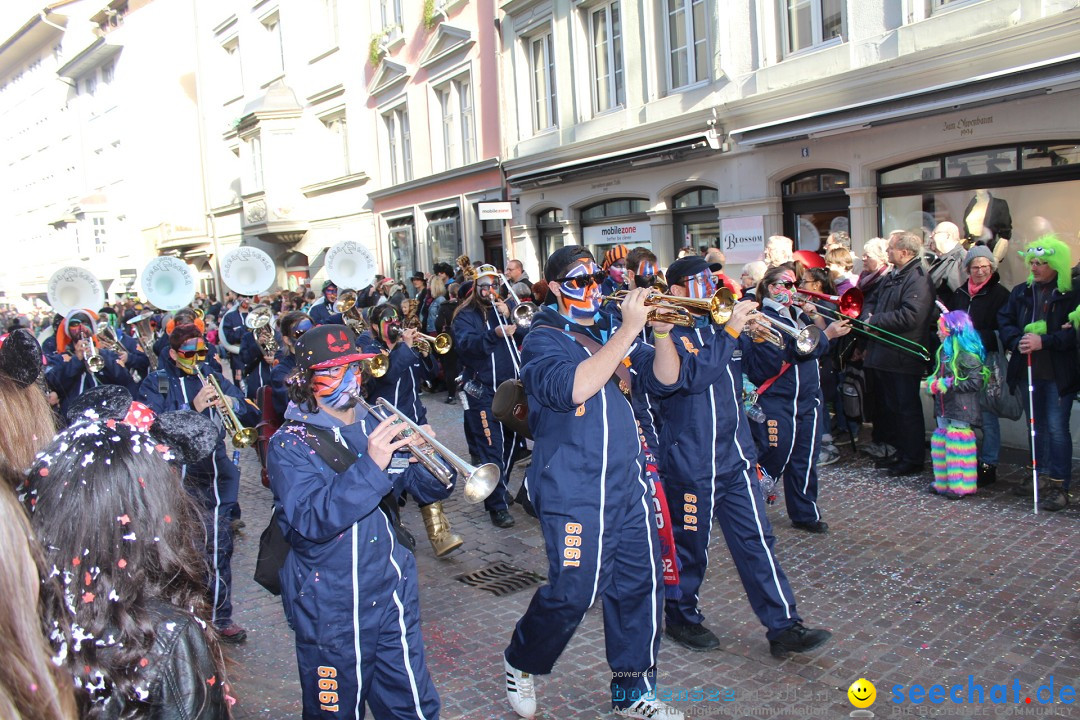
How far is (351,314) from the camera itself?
29.7 ft

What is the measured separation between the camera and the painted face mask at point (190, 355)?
627 cm

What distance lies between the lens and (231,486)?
556 cm

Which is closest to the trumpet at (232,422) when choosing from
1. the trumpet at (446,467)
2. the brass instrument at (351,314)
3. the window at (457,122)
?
the brass instrument at (351,314)

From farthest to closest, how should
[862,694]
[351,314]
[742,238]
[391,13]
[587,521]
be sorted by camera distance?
[391,13], [742,238], [351,314], [862,694], [587,521]

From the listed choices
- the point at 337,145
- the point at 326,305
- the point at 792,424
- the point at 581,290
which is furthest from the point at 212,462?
the point at 337,145

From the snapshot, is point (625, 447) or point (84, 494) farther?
point (625, 447)

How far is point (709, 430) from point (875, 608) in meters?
1.57

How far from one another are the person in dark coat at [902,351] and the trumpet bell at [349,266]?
27.2 feet

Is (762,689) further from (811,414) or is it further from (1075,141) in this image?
(1075,141)

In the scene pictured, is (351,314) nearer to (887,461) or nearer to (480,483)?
(887,461)

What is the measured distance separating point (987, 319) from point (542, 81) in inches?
485

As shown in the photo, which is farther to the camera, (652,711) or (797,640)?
(797,640)

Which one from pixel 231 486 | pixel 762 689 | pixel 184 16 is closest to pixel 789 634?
pixel 762 689

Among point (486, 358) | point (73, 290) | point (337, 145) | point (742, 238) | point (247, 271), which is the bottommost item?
point (486, 358)
